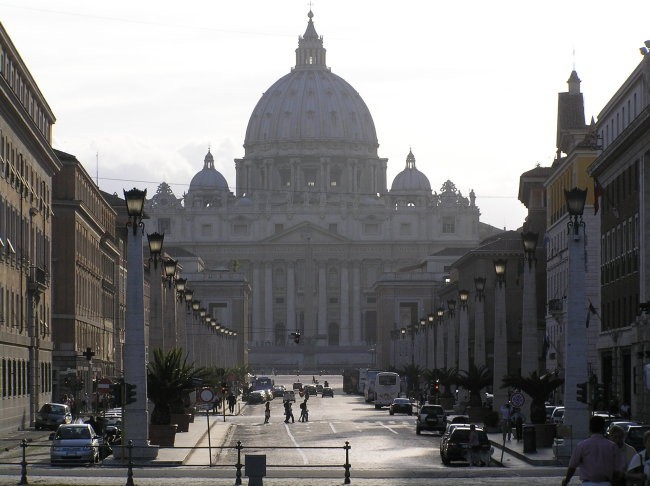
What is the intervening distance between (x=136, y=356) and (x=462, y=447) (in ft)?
28.0

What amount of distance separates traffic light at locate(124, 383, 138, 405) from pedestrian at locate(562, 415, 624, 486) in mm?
21687

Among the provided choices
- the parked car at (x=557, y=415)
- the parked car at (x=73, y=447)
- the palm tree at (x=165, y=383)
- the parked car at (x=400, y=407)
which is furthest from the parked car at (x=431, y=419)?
the parked car at (x=400, y=407)

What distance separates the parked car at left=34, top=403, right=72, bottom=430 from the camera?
65375mm

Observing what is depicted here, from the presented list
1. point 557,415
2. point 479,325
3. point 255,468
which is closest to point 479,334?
point 479,325

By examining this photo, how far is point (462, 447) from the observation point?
150 ft

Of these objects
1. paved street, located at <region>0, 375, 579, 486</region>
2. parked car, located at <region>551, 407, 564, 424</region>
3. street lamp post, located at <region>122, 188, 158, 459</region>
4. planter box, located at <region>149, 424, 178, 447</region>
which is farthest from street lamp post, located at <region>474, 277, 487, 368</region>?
street lamp post, located at <region>122, 188, 158, 459</region>

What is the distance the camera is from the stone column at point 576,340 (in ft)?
142

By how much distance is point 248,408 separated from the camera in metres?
110

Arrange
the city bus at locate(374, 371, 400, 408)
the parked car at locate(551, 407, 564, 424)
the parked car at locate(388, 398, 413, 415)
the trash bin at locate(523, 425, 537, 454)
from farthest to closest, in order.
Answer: the city bus at locate(374, 371, 400, 408)
the parked car at locate(388, 398, 413, 415)
the parked car at locate(551, 407, 564, 424)
the trash bin at locate(523, 425, 537, 454)

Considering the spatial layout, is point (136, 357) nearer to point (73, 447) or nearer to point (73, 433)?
point (73, 433)

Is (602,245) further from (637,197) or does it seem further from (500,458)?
(500,458)

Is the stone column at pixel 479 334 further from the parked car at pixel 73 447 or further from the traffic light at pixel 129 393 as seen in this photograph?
the traffic light at pixel 129 393

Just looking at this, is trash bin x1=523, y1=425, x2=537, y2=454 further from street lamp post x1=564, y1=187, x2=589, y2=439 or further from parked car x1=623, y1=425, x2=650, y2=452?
parked car x1=623, y1=425, x2=650, y2=452

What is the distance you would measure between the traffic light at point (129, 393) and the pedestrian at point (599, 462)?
2169 centimetres
